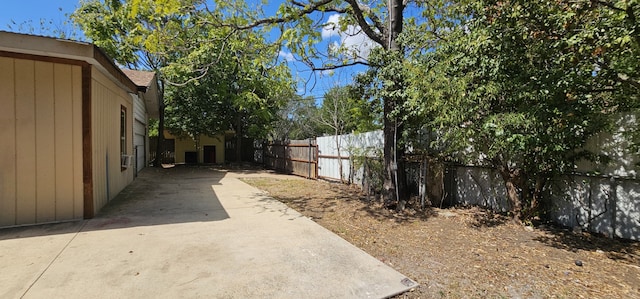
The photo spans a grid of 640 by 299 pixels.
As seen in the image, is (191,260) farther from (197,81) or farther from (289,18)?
(197,81)

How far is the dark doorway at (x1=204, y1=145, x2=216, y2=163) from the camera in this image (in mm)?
21828

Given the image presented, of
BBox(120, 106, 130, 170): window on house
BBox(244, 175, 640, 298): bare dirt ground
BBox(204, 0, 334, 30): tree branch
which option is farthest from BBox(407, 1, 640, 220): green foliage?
BBox(120, 106, 130, 170): window on house

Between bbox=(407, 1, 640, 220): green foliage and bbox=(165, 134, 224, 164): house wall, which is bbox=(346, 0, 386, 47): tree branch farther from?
bbox=(165, 134, 224, 164): house wall

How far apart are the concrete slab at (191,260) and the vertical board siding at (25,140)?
459 millimetres

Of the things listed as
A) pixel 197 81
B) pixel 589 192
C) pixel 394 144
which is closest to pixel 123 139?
pixel 197 81

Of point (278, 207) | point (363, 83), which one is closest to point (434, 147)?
point (363, 83)

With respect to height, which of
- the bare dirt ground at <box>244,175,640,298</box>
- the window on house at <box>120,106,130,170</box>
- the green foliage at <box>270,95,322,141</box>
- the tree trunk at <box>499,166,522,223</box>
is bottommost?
the bare dirt ground at <box>244,175,640,298</box>

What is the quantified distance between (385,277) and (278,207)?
353 centimetres

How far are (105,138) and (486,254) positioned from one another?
7091 millimetres

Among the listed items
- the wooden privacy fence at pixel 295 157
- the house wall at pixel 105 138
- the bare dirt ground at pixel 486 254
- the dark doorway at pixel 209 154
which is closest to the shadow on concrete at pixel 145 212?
the house wall at pixel 105 138

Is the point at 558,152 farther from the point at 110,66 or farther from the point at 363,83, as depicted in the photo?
the point at 110,66

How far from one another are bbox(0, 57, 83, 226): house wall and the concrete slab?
509mm

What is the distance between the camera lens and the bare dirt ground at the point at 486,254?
9.58 ft

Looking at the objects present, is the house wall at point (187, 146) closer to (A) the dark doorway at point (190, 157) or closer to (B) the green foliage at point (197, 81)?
(A) the dark doorway at point (190, 157)
